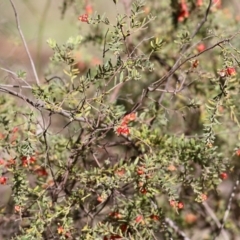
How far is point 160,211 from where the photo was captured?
224 centimetres

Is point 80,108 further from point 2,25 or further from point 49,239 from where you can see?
point 2,25

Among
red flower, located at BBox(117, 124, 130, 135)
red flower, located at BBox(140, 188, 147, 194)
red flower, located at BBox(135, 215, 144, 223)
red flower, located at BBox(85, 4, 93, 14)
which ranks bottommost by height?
red flower, located at BBox(135, 215, 144, 223)

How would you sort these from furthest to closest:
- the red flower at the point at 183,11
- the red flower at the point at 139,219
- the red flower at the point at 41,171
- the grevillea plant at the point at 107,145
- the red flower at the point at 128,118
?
1. the red flower at the point at 183,11
2. the red flower at the point at 41,171
3. the red flower at the point at 139,219
4. the red flower at the point at 128,118
5. the grevillea plant at the point at 107,145

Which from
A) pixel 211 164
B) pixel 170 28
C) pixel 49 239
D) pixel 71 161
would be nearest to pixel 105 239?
pixel 49 239

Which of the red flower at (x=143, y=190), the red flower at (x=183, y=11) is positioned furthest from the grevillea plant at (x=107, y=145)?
the red flower at (x=183, y=11)

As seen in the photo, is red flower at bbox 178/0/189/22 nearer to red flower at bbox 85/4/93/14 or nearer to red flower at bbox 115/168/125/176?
red flower at bbox 85/4/93/14

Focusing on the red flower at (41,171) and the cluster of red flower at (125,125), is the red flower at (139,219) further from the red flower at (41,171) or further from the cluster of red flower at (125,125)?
the red flower at (41,171)

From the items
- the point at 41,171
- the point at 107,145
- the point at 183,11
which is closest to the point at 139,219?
the point at 107,145

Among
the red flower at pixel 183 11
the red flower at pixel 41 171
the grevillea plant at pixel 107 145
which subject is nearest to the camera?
the grevillea plant at pixel 107 145

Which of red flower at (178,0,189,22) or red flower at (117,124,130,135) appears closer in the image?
red flower at (117,124,130,135)

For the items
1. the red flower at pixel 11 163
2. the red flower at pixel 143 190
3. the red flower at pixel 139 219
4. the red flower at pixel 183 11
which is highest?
the red flower at pixel 183 11

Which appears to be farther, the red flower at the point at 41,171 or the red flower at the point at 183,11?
the red flower at the point at 183,11

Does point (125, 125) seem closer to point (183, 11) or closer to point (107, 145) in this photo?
point (107, 145)

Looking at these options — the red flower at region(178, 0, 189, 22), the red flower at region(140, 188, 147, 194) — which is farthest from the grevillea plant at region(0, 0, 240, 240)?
the red flower at region(178, 0, 189, 22)
